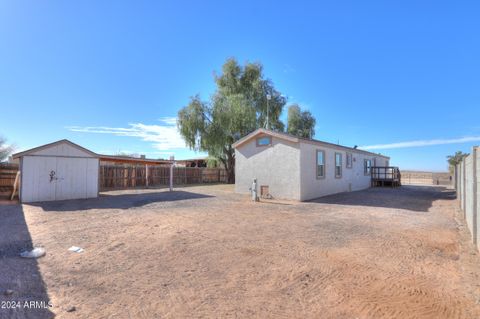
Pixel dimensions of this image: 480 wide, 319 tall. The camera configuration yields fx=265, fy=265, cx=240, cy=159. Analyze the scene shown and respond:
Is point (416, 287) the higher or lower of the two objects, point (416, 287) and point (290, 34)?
the lower

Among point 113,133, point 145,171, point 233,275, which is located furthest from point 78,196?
point 113,133

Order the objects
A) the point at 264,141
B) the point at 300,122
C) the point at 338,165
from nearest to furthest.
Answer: the point at 264,141
the point at 338,165
the point at 300,122

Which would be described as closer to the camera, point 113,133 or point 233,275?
point 233,275

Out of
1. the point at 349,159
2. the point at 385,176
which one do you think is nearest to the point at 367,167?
the point at 385,176

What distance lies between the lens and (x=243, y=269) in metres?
3.80

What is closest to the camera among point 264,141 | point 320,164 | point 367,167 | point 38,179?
point 38,179

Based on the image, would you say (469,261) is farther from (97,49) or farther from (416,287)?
(97,49)

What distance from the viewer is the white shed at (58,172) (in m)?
11.0

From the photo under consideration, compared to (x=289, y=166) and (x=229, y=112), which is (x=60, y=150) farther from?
(x=229, y=112)

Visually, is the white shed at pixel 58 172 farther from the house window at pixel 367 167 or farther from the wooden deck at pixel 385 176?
the wooden deck at pixel 385 176

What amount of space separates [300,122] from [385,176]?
11.5 meters

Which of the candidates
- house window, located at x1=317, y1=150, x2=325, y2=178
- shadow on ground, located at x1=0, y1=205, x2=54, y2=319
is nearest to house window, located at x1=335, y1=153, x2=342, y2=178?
house window, located at x1=317, y1=150, x2=325, y2=178

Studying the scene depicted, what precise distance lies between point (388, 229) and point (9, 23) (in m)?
14.7

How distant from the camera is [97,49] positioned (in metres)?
13.5
